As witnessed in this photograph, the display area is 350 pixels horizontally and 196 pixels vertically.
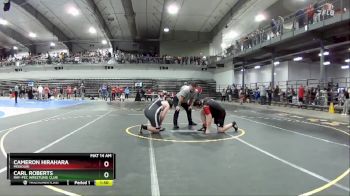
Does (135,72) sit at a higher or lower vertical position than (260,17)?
lower

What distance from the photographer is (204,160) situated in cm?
547

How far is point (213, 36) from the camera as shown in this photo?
43.8m

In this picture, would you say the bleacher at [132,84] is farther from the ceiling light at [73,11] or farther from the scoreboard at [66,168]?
the scoreboard at [66,168]

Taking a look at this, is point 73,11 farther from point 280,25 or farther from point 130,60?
point 280,25

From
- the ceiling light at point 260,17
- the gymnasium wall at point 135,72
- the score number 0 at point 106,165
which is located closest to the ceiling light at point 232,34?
the gymnasium wall at point 135,72

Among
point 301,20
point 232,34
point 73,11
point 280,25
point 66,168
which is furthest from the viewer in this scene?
point 232,34

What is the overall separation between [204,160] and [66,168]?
3.39 metres

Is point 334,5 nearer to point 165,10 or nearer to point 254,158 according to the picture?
point 254,158

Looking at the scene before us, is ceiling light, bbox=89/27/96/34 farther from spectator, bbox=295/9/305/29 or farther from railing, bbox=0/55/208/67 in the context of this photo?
spectator, bbox=295/9/305/29

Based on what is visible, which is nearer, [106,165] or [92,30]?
[106,165]

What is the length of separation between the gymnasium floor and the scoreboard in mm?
1168

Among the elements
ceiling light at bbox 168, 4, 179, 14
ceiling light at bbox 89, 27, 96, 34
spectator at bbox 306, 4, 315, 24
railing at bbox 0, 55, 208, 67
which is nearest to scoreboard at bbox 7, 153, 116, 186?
spectator at bbox 306, 4, 315, 24

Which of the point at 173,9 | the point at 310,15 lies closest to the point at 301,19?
the point at 310,15

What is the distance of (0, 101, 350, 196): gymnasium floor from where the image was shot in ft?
12.6
